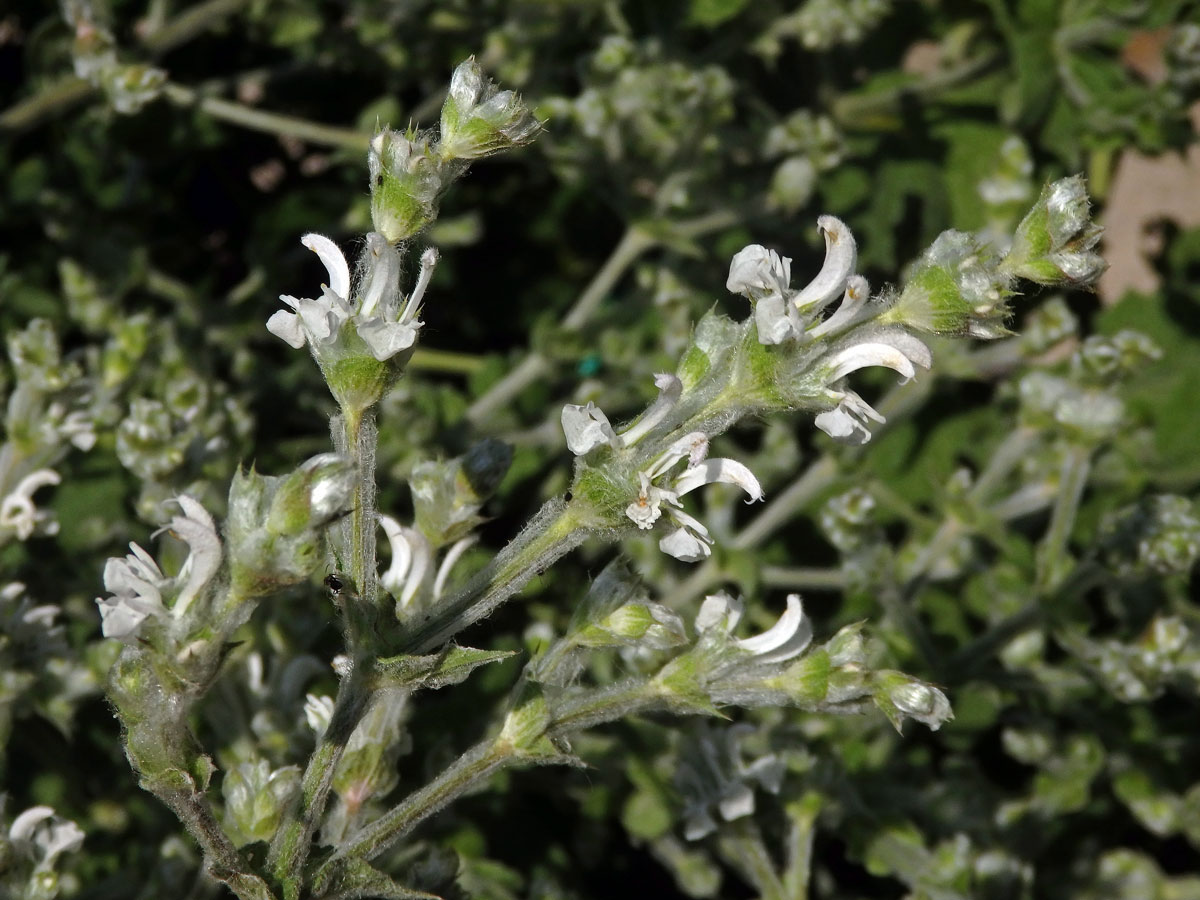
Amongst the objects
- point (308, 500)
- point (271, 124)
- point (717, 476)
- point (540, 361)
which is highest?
point (308, 500)

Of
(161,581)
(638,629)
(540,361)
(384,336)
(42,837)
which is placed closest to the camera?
(161,581)

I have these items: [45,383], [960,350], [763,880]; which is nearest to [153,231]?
[45,383]

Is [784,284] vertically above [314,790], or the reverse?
[784,284]

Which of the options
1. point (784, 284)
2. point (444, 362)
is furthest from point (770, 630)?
point (444, 362)

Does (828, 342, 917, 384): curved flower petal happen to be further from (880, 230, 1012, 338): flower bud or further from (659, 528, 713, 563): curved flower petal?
(659, 528, 713, 563): curved flower petal

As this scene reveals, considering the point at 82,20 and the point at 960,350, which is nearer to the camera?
the point at 82,20

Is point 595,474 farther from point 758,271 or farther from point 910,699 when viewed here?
point 910,699

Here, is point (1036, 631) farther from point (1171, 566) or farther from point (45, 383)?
point (45, 383)

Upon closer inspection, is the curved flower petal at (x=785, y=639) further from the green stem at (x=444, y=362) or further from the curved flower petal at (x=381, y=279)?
the green stem at (x=444, y=362)
